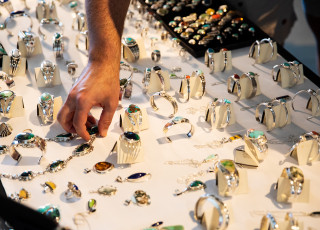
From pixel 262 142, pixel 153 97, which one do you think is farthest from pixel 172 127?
pixel 262 142

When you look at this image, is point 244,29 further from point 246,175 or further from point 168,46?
point 246,175

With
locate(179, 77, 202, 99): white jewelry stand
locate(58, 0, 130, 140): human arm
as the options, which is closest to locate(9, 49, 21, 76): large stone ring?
locate(58, 0, 130, 140): human arm

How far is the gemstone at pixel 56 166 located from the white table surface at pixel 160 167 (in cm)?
1

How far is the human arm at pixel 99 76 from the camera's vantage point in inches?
53.0

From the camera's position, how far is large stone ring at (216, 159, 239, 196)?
3.93ft

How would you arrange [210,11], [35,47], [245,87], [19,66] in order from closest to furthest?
[245,87] → [19,66] → [35,47] → [210,11]

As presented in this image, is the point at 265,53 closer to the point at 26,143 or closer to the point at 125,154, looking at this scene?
the point at 125,154

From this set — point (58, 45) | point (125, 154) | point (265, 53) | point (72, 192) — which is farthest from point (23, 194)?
point (265, 53)

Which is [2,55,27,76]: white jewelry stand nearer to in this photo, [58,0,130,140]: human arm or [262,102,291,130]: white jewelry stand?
[58,0,130,140]: human arm

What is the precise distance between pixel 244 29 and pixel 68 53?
0.72 m

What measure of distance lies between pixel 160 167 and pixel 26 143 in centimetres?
37

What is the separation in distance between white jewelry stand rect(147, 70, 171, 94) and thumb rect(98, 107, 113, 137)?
0.92 ft

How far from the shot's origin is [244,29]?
77.7 inches

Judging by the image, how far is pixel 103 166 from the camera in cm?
130
